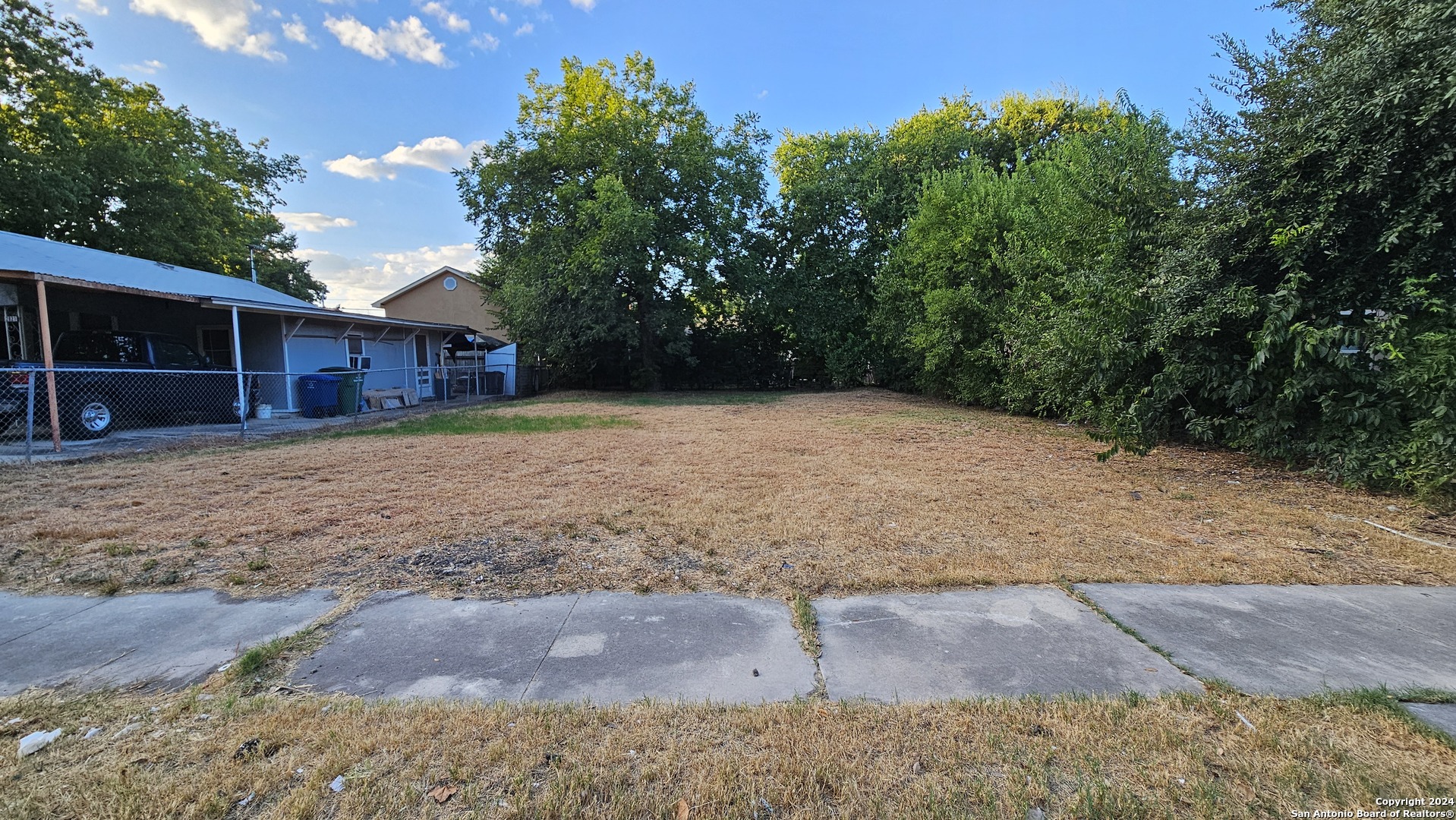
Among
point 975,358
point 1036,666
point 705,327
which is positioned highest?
point 705,327

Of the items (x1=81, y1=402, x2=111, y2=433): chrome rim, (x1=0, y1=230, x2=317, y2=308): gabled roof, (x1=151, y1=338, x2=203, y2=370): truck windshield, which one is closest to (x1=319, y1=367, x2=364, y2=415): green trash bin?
(x1=0, y1=230, x2=317, y2=308): gabled roof

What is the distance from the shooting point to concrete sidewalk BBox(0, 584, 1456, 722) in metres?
2.38

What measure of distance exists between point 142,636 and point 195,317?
587 inches

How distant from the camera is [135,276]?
11742 mm

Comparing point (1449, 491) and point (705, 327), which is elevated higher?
point (705, 327)

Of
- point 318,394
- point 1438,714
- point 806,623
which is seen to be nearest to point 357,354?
point 318,394

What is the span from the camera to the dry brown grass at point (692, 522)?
3602 mm

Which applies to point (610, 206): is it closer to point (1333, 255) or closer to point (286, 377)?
point (286, 377)

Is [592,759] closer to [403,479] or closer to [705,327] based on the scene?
[403,479]

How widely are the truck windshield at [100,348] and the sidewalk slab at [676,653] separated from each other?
1200cm

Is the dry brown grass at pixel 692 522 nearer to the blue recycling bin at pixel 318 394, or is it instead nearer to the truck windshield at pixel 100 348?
the truck windshield at pixel 100 348

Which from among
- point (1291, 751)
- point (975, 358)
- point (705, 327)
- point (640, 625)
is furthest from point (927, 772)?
point (705, 327)

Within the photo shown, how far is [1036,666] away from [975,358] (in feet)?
38.7

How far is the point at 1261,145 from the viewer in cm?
545
